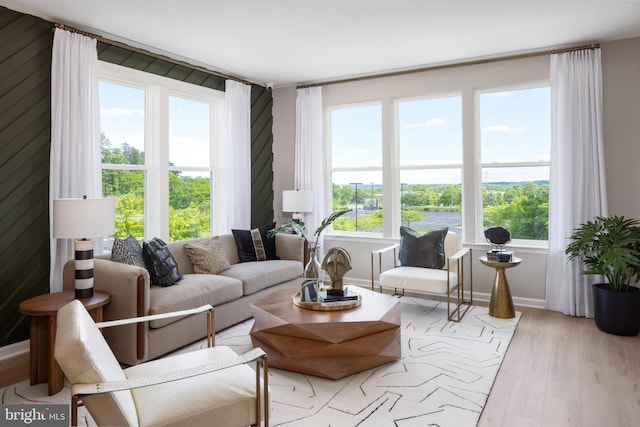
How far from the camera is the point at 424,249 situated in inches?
176

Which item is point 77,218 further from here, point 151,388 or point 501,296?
point 501,296

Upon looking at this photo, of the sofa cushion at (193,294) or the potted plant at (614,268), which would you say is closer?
the sofa cushion at (193,294)

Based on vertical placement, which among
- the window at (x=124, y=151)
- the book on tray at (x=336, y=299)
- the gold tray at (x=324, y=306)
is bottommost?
the gold tray at (x=324, y=306)

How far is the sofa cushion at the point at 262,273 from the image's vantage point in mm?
4023

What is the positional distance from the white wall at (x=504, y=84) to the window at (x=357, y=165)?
22cm

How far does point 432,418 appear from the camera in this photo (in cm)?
232

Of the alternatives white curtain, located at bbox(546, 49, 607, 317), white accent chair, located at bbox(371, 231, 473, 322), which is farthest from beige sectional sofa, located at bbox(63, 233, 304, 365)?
white curtain, located at bbox(546, 49, 607, 317)

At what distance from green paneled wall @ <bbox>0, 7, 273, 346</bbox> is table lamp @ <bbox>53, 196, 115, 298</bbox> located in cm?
69

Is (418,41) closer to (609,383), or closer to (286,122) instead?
(286,122)

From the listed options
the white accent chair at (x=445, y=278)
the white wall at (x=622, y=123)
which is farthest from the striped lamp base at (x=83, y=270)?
the white wall at (x=622, y=123)

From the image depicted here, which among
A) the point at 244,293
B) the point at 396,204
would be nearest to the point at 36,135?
the point at 244,293

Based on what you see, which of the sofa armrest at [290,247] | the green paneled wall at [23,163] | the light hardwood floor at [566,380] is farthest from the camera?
the sofa armrest at [290,247]

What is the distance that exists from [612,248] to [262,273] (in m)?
3.17

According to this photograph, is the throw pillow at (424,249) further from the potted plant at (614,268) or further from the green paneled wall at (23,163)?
the green paneled wall at (23,163)
